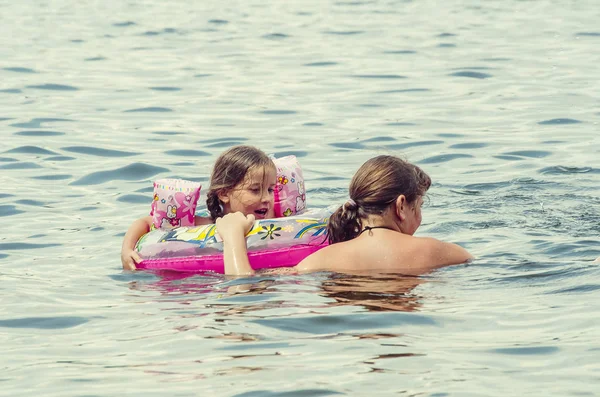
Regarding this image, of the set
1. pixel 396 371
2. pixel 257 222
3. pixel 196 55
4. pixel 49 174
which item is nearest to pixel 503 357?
pixel 396 371

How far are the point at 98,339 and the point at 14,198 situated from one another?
468cm

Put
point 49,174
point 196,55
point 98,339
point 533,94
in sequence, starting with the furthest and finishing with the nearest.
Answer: point 196,55
point 533,94
point 49,174
point 98,339

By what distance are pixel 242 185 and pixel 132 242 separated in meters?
0.90

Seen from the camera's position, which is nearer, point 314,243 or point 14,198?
point 314,243

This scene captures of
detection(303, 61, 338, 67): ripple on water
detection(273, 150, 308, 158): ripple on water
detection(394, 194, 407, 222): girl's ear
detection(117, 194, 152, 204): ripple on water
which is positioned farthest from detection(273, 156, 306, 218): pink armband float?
detection(303, 61, 338, 67): ripple on water

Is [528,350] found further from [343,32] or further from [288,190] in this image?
[343,32]

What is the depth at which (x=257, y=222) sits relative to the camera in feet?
25.7

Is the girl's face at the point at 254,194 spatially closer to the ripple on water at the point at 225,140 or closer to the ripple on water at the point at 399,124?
the ripple on water at the point at 225,140

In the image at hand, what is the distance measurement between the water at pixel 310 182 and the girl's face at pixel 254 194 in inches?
31.7

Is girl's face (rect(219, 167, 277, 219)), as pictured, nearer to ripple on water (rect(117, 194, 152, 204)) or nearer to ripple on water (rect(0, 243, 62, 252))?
ripple on water (rect(0, 243, 62, 252))

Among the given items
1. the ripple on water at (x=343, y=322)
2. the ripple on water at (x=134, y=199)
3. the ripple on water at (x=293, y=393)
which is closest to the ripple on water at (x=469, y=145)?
the ripple on water at (x=134, y=199)

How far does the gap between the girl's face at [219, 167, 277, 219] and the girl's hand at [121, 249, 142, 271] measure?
0.74 metres

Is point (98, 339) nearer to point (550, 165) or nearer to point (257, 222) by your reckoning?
point (257, 222)

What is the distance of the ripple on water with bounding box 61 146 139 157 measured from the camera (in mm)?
12594
